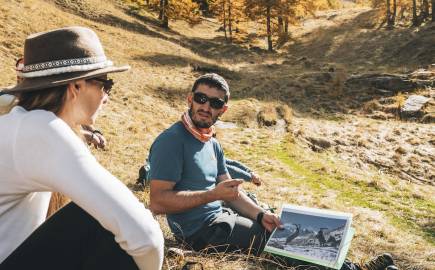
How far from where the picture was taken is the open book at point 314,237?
3.62 metres

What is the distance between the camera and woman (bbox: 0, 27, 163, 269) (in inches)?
70.2

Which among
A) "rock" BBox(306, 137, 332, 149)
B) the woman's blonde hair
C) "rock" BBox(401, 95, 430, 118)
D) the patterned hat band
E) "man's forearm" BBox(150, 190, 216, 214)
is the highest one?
the patterned hat band

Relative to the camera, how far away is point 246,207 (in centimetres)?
429

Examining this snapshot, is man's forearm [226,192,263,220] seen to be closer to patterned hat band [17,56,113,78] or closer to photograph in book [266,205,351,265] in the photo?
photograph in book [266,205,351,265]

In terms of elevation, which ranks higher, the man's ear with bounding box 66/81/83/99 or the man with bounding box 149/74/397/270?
the man's ear with bounding box 66/81/83/99

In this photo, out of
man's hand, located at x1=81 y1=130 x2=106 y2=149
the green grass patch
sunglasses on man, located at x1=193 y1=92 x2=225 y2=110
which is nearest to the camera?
sunglasses on man, located at x1=193 y1=92 x2=225 y2=110

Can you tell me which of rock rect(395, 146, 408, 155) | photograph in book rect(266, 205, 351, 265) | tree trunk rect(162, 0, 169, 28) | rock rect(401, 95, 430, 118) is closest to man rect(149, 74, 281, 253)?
photograph in book rect(266, 205, 351, 265)

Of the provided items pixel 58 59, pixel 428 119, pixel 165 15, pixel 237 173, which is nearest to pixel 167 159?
pixel 237 173

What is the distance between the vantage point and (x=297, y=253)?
3.73m

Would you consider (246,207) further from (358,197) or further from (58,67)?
(358,197)

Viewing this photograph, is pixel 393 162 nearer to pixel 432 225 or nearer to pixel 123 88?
pixel 432 225

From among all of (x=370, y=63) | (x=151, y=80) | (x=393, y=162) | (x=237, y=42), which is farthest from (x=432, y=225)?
(x=237, y=42)

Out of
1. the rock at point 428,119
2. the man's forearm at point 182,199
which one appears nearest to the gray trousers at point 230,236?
the man's forearm at point 182,199

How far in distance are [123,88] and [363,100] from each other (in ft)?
34.0
